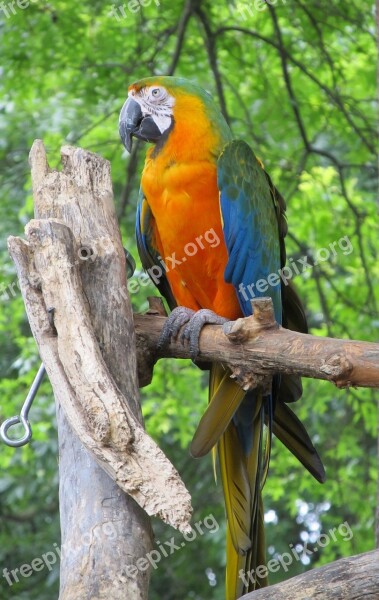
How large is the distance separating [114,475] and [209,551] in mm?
4429

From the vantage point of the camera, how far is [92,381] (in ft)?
6.27

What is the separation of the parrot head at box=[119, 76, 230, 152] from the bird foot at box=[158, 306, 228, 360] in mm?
688

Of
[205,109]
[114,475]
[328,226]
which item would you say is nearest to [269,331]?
[114,475]

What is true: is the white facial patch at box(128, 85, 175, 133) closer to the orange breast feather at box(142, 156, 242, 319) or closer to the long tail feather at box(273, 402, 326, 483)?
the orange breast feather at box(142, 156, 242, 319)

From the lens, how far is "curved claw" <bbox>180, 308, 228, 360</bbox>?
238 centimetres

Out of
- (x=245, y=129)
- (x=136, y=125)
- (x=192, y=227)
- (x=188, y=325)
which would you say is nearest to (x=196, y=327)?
(x=188, y=325)

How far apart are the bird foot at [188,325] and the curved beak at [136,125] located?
71 centimetres

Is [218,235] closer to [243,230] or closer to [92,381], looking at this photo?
[243,230]

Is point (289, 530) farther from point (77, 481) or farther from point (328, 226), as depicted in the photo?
point (77, 481)

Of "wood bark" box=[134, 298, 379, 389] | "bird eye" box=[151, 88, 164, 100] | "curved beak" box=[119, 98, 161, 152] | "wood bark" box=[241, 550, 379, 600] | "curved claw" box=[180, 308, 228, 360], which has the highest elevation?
"bird eye" box=[151, 88, 164, 100]

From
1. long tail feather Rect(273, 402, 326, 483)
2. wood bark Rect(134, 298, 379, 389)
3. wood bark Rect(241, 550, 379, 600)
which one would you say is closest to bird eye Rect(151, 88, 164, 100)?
wood bark Rect(134, 298, 379, 389)

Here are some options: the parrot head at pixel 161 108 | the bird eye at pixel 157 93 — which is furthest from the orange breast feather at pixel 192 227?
the bird eye at pixel 157 93

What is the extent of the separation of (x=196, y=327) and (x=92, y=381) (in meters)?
0.57

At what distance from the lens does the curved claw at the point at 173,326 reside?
2.48 meters
